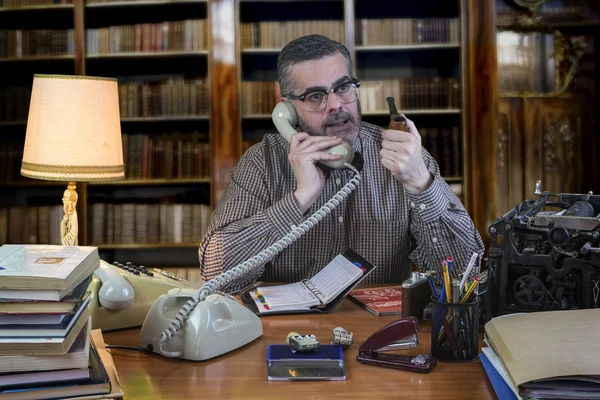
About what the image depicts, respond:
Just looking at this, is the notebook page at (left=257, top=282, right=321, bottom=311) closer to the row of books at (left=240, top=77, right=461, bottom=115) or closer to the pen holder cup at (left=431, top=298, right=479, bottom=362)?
the pen holder cup at (left=431, top=298, right=479, bottom=362)

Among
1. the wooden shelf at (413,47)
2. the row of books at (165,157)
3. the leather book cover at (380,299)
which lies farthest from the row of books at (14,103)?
the leather book cover at (380,299)

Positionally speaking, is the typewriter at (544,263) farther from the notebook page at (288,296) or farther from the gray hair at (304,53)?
the gray hair at (304,53)

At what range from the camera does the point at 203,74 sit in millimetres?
4051

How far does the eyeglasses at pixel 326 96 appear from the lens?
1850 millimetres

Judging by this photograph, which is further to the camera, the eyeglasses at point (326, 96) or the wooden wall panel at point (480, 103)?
the wooden wall panel at point (480, 103)

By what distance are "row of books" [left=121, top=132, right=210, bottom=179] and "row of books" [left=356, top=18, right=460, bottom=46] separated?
108 cm

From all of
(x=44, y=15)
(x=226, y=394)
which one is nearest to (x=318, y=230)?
(x=226, y=394)

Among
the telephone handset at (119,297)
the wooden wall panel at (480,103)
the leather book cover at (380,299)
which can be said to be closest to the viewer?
the telephone handset at (119,297)

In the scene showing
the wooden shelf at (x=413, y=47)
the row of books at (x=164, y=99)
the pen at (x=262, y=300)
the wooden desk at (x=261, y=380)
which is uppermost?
the wooden shelf at (x=413, y=47)

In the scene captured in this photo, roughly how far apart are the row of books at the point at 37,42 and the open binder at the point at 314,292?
282 centimetres

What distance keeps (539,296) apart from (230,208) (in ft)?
3.06

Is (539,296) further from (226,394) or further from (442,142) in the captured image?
(442,142)

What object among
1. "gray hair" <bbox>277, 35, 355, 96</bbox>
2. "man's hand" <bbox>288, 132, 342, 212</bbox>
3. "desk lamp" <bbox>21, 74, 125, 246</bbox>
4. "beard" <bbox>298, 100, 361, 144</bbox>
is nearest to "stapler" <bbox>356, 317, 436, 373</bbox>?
"man's hand" <bbox>288, 132, 342, 212</bbox>

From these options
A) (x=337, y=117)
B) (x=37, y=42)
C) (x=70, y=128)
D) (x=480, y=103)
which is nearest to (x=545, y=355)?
(x=337, y=117)
